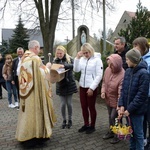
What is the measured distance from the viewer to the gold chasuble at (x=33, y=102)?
4332 millimetres

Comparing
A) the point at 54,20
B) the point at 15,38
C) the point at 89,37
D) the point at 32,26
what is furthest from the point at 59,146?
the point at 15,38

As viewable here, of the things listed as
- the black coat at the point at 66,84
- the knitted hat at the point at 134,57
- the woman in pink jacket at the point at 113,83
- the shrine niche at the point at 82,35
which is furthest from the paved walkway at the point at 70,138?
the shrine niche at the point at 82,35

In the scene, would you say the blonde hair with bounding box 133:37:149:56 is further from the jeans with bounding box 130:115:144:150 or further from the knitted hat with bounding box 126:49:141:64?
the jeans with bounding box 130:115:144:150

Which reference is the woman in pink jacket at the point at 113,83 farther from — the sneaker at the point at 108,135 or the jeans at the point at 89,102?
the jeans at the point at 89,102

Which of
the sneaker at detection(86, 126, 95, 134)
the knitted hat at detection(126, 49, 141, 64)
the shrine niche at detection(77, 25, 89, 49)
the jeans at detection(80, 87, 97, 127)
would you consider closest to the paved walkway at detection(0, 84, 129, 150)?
the sneaker at detection(86, 126, 95, 134)

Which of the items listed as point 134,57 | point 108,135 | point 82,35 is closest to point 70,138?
point 108,135

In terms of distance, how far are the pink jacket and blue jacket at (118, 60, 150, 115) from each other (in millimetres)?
632

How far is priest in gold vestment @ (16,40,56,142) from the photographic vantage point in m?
4.33

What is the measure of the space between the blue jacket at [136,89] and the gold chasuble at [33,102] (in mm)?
1450

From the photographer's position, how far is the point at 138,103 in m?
3.51

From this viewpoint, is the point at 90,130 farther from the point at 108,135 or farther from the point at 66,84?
the point at 66,84

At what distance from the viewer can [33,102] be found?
4.34m

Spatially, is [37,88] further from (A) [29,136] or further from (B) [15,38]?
(B) [15,38]

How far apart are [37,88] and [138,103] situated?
1737 millimetres
